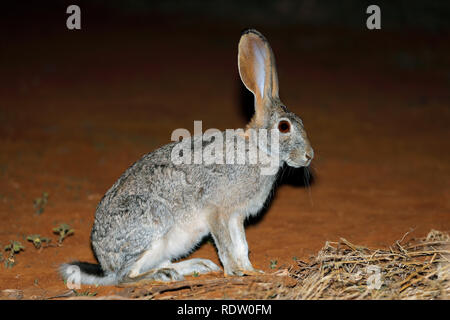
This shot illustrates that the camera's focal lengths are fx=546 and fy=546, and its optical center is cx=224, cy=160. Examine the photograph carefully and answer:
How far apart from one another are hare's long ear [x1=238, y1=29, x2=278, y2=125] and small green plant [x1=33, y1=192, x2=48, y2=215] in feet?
10.6

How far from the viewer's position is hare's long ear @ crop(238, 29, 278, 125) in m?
5.40

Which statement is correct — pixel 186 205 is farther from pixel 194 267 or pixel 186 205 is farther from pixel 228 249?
pixel 194 267

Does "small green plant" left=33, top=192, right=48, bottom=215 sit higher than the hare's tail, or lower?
higher

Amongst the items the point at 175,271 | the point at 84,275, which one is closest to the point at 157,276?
the point at 175,271

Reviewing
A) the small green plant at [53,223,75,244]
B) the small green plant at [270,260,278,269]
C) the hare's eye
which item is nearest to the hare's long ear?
the hare's eye

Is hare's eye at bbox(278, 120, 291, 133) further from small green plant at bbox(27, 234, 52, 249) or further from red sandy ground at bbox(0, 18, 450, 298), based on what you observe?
small green plant at bbox(27, 234, 52, 249)

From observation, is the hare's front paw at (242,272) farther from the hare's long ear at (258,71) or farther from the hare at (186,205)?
the hare's long ear at (258,71)

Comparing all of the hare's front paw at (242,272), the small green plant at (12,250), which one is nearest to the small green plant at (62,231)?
the small green plant at (12,250)

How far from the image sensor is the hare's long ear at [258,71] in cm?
540

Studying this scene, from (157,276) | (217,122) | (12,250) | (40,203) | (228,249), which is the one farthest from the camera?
(217,122)

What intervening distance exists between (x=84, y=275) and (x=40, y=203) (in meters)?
2.35

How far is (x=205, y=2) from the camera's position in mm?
23844

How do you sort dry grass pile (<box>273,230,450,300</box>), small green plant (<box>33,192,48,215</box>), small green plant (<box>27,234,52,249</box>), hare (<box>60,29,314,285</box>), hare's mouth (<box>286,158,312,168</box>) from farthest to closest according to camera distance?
1. small green plant (<box>33,192,48,215</box>)
2. small green plant (<box>27,234,52,249</box>)
3. hare's mouth (<box>286,158,312,168</box>)
4. hare (<box>60,29,314,285</box>)
5. dry grass pile (<box>273,230,450,300</box>)

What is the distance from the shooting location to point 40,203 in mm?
7242
